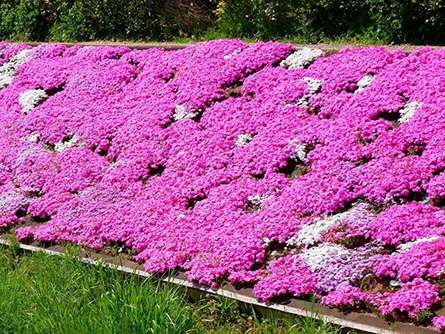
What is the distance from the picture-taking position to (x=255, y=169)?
796cm

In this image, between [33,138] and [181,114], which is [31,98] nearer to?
[33,138]

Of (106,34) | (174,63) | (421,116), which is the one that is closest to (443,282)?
(421,116)

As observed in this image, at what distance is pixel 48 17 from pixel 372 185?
12.2 meters

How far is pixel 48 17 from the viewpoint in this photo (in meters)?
17.3

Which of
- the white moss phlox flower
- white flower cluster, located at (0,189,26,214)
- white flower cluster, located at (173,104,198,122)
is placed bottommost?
white flower cluster, located at (0,189,26,214)

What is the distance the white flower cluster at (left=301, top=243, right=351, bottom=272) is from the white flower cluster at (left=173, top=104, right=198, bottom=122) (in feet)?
11.7

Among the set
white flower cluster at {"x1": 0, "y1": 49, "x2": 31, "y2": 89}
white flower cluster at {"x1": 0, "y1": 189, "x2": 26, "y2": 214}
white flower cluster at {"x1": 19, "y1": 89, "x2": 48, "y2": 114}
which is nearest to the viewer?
white flower cluster at {"x1": 0, "y1": 189, "x2": 26, "y2": 214}

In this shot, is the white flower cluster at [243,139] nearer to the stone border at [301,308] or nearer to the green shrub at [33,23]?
the stone border at [301,308]

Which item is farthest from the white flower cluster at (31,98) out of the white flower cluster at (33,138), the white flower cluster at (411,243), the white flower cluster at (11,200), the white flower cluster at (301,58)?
the white flower cluster at (411,243)

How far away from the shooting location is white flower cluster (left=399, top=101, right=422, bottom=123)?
7.64 metres

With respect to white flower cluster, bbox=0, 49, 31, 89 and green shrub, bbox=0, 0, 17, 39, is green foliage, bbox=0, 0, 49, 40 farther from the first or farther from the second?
white flower cluster, bbox=0, 49, 31, 89

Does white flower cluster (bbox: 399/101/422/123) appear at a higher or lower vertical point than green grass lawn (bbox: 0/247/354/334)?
higher

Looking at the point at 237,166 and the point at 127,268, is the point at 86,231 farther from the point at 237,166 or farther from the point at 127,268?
the point at 237,166

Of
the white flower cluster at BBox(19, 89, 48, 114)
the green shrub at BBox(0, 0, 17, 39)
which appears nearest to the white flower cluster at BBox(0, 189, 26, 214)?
the white flower cluster at BBox(19, 89, 48, 114)
